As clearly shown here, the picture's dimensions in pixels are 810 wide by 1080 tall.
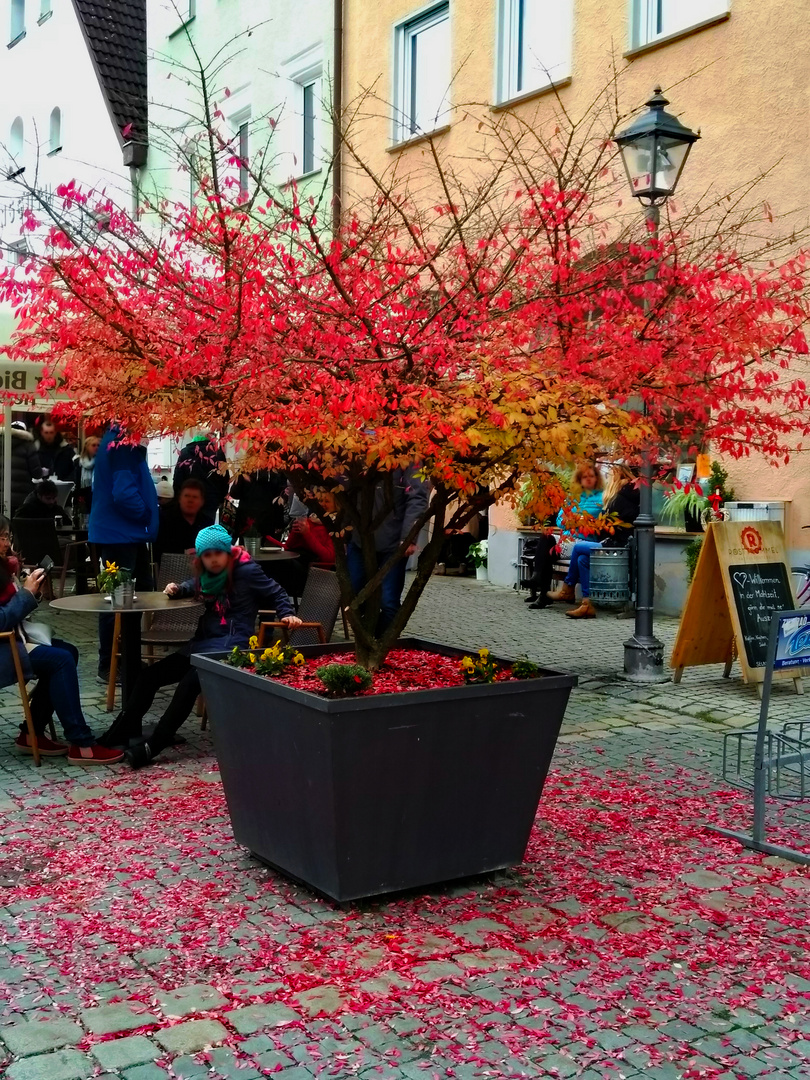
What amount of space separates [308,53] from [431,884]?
15.6m

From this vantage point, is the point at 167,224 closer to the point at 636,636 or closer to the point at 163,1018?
the point at 163,1018

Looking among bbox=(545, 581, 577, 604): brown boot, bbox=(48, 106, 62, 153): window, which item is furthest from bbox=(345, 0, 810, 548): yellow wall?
bbox=(48, 106, 62, 153): window

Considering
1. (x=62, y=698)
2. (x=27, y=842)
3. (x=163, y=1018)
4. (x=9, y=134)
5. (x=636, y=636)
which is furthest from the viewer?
(x=9, y=134)

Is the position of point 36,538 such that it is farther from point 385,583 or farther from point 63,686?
point 63,686

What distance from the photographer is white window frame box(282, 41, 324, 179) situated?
1770 centimetres

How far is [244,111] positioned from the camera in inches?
792

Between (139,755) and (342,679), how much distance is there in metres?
2.31

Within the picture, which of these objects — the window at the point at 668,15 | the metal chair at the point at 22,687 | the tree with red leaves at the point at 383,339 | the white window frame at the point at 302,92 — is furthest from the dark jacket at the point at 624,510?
the white window frame at the point at 302,92

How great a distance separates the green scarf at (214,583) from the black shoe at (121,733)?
0.82 metres

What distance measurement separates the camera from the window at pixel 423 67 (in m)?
15.5

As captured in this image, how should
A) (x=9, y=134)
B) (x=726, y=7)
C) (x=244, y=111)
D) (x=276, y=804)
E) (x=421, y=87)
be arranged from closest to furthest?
(x=276, y=804) < (x=726, y=7) < (x=421, y=87) < (x=244, y=111) < (x=9, y=134)

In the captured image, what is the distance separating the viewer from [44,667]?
21.6 feet

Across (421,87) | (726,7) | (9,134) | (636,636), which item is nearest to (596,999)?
(636,636)

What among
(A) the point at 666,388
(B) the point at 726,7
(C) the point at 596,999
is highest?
(B) the point at 726,7
